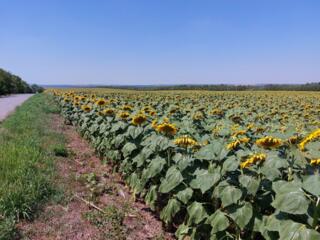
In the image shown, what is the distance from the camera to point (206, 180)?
286 cm

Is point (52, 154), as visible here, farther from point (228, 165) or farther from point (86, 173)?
point (228, 165)

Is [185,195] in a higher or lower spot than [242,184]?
lower

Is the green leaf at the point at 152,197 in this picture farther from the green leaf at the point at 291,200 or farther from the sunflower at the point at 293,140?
the green leaf at the point at 291,200

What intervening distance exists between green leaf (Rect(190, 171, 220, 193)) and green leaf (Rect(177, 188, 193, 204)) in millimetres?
206

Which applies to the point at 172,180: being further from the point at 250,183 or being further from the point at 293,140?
the point at 293,140

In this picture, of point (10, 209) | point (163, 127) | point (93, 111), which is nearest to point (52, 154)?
point (93, 111)

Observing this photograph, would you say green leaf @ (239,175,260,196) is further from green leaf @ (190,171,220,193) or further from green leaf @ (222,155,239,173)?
green leaf @ (190,171,220,193)

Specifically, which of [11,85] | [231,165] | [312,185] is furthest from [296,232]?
[11,85]

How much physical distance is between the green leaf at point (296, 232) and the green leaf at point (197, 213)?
98cm

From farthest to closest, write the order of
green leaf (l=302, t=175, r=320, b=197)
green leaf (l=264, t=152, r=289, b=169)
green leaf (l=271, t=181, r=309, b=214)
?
green leaf (l=264, t=152, r=289, b=169) → green leaf (l=271, t=181, r=309, b=214) → green leaf (l=302, t=175, r=320, b=197)

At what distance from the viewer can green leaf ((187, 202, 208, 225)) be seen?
3.01 metres

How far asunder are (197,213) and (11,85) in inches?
2433

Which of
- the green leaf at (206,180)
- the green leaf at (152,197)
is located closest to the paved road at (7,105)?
the green leaf at (152,197)

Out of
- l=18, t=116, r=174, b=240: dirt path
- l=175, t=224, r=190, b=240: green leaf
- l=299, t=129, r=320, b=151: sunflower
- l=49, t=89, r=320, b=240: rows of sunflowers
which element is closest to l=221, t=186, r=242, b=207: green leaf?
l=49, t=89, r=320, b=240: rows of sunflowers
